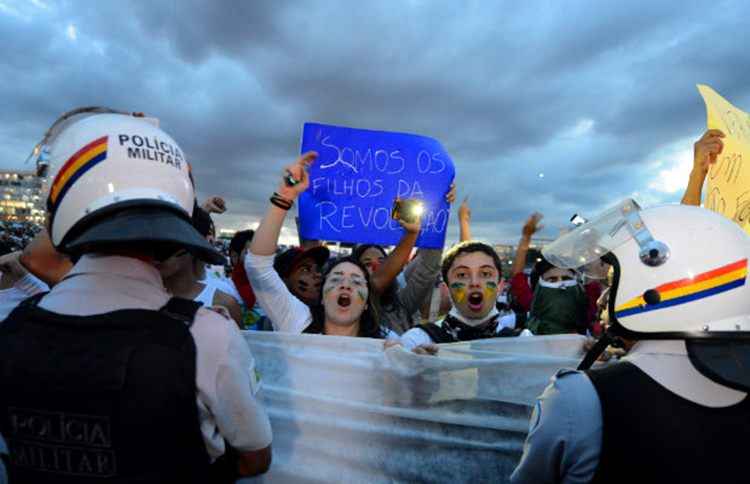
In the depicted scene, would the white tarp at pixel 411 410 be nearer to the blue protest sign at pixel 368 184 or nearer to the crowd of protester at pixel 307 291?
the crowd of protester at pixel 307 291

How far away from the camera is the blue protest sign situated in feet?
14.3

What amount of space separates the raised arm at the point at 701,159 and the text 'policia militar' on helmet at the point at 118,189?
10.5 feet

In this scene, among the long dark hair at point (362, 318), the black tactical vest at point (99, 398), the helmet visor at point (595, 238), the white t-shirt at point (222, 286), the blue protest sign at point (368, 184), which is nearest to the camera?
the black tactical vest at point (99, 398)

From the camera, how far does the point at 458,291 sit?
11.1 feet

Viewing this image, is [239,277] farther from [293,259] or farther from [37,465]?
[37,465]

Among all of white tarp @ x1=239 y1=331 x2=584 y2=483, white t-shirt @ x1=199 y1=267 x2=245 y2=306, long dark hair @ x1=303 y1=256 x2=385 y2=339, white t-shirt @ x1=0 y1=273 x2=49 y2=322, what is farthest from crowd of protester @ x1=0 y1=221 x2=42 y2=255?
white tarp @ x1=239 y1=331 x2=584 y2=483

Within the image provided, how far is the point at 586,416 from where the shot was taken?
1555 mm

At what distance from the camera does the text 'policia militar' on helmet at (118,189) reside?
1.48 meters

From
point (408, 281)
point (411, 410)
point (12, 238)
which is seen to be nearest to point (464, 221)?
point (408, 281)

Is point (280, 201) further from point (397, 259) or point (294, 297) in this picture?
point (397, 259)

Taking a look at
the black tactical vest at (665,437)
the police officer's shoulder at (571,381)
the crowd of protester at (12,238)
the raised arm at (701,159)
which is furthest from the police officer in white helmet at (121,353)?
the crowd of protester at (12,238)

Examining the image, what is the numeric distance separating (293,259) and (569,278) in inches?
119

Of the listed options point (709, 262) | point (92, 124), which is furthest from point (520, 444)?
point (92, 124)

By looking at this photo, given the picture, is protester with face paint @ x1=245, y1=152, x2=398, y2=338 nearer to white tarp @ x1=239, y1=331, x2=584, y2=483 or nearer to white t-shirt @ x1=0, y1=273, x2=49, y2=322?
white tarp @ x1=239, y1=331, x2=584, y2=483
